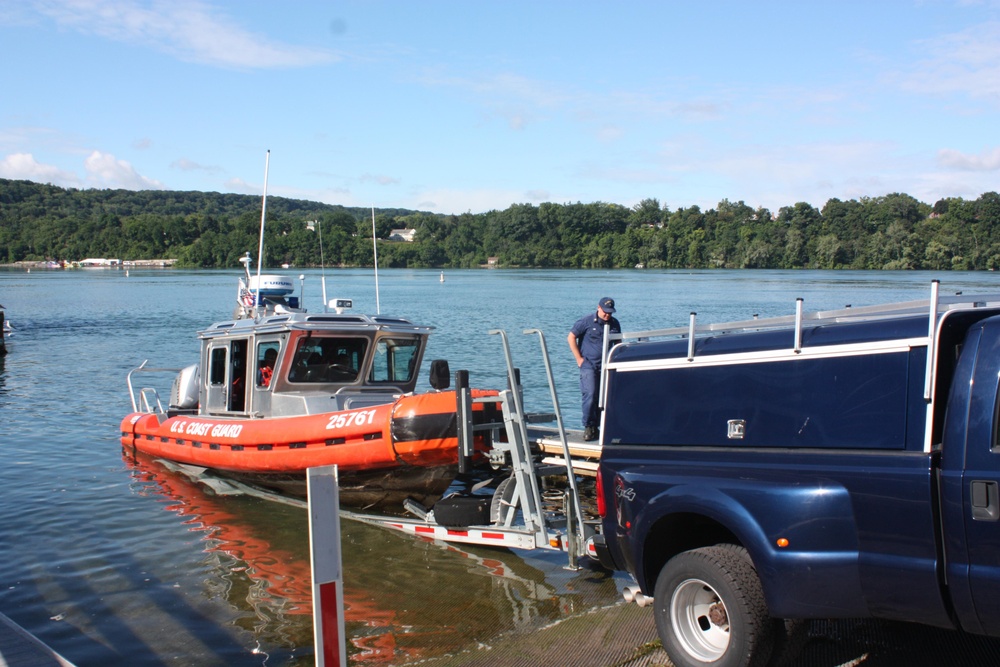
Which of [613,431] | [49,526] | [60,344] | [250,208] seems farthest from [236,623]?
[250,208]

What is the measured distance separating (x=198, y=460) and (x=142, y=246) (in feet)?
453

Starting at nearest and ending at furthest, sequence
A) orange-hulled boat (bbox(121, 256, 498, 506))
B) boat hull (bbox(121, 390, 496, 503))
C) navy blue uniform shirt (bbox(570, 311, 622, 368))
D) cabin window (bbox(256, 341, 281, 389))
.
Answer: boat hull (bbox(121, 390, 496, 503))
orange-hulled boat (bbox(121, 256, 498, 506))
navy blue uniform shirt (bbox(570, 311, 622, 368))
cabin window (bbox(256, 341, 281, 389))

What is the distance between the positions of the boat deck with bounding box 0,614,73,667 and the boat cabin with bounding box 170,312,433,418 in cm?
599

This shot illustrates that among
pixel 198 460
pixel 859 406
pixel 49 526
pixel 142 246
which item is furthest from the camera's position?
pixel 142 246

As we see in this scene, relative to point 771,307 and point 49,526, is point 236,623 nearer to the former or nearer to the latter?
point 49,526

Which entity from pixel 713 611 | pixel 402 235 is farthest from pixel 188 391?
pixel 402 235

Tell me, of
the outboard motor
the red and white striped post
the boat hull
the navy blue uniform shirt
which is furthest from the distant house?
the red and white striped post

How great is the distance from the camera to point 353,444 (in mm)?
10352

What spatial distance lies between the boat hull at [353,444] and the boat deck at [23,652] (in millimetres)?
3956

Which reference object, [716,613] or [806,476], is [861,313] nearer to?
[806,476]

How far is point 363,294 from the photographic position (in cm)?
6519

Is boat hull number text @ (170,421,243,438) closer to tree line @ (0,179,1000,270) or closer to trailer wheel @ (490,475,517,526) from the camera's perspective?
trailer wheel @ (490,475,517,526)

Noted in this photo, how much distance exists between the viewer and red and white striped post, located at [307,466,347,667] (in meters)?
4.20

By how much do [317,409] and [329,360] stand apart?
2.37 feet
